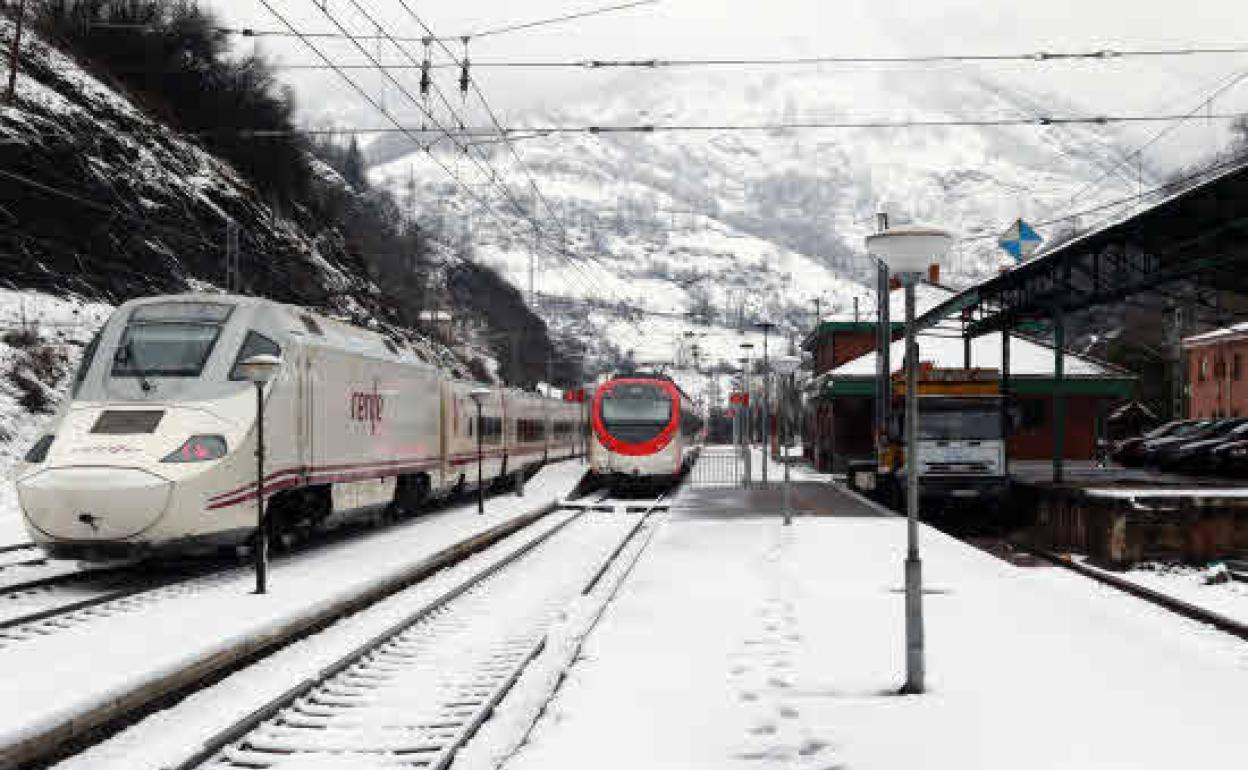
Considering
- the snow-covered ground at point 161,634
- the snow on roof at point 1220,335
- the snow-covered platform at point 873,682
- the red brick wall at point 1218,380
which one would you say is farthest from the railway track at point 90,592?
the red brick wall at point 1218,380

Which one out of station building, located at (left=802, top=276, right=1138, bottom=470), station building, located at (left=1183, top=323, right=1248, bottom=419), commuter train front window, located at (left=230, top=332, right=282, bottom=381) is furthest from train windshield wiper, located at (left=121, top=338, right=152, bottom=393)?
station building, located at (left=1183, top=323, right=1248, bottom=419)

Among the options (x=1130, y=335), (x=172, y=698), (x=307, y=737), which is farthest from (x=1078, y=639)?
(x=1130, y=335)

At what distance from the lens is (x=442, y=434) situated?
25.5m

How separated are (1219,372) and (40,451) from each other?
6070 cm

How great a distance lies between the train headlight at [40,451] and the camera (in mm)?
13291

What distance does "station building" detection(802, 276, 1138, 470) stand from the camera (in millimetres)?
42781

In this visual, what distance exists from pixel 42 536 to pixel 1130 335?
6893 cm

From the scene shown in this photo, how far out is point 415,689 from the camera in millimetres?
9227

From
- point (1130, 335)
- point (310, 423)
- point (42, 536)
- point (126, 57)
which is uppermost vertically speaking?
point (126, 57)

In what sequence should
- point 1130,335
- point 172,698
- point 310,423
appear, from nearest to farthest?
1. point 172,698
2. point 310,423
3. point 1130,335

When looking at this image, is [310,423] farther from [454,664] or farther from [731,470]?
[731,470]

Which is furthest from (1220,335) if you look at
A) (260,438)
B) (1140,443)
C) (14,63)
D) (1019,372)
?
(260,438)

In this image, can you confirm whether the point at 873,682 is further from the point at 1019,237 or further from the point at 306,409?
the point at 1019,237

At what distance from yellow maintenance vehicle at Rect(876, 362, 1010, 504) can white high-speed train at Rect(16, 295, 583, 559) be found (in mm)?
12340
